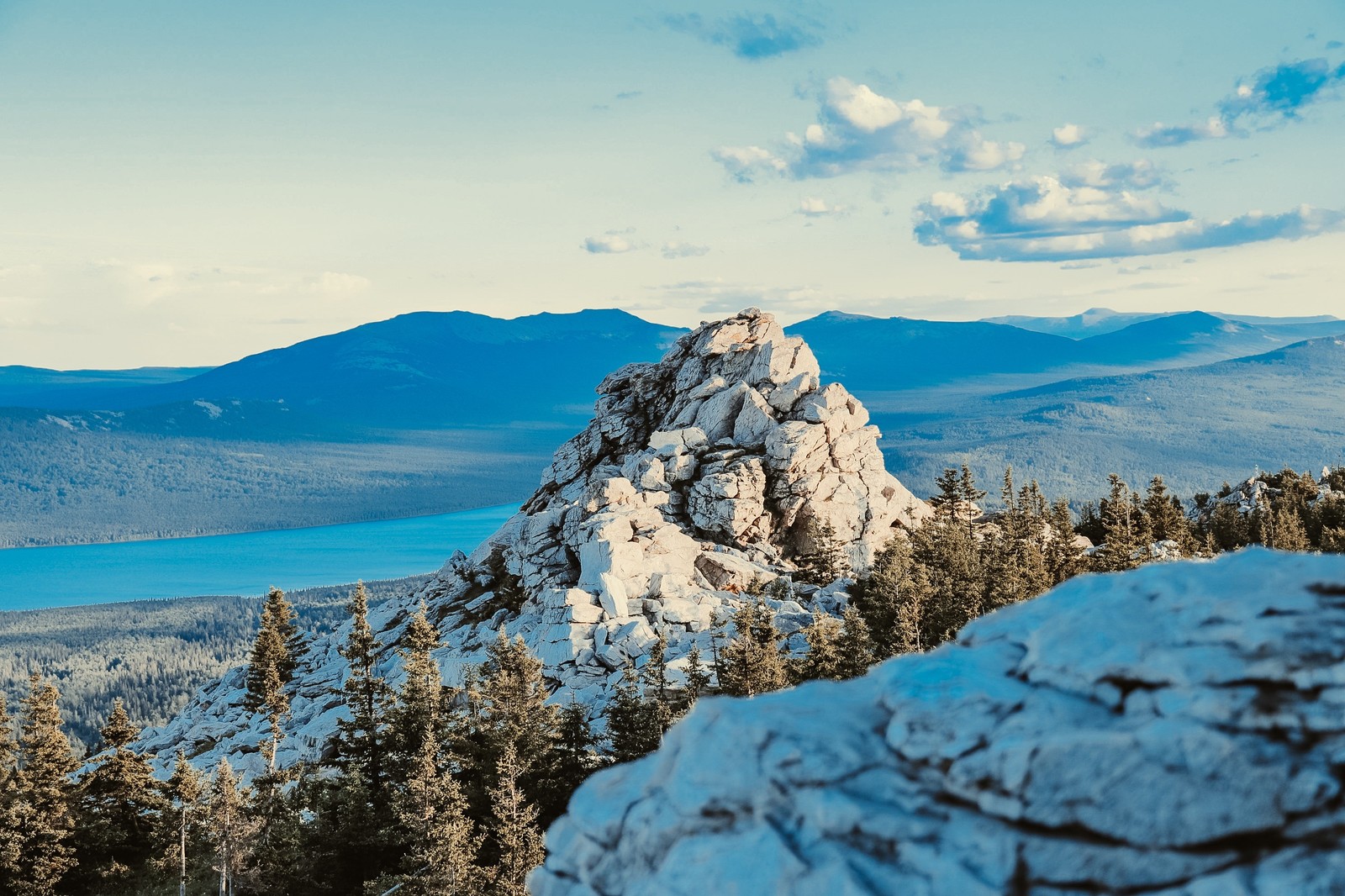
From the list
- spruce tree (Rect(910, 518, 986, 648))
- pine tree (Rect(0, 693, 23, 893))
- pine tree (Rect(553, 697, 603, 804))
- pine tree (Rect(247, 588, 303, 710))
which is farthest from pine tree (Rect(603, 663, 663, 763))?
pine tree (Rect(247, 588, 303, 710))

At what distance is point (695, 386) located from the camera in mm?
95938

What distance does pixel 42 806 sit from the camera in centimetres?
4491

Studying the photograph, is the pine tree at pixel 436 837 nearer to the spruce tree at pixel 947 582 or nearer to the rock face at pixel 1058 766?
the rock face at pixel 1058 766

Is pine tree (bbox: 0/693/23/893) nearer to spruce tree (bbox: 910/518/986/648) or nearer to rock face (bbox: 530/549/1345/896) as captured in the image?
rock face (bbox: 530/549/1345/896)

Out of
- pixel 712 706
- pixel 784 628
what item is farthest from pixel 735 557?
pixel 712 706

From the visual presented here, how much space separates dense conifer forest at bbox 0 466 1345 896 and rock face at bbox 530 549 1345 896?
2837cm

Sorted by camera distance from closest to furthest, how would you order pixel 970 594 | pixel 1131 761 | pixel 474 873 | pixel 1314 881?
pixel 1314 881 → pixel 1131 761 → pixel 474 873 → pixel 970 594

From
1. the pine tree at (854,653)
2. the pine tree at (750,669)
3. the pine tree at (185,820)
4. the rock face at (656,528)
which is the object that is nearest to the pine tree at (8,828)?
the pine tree at (185,820)

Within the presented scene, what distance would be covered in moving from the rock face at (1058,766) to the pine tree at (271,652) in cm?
6268

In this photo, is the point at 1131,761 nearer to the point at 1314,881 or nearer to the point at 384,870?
the point at 1314,881

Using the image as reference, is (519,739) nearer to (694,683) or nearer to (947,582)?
(694,683)

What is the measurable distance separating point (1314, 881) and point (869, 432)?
286ft

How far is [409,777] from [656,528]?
38.4 m

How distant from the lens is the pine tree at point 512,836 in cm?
3750
